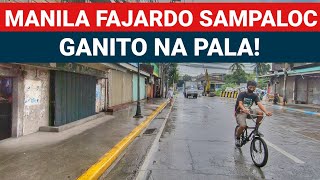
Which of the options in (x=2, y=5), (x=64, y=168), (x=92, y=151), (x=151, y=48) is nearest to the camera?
(x=64, y=168)

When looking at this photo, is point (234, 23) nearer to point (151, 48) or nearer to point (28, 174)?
point (151, 48)

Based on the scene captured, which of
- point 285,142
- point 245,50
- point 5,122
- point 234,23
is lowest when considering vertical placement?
point 285,142

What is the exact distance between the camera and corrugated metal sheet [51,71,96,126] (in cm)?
1224

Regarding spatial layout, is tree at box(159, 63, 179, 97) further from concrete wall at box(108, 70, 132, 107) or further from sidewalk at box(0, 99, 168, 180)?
sidewalk at box(0, 99, 168, 180)

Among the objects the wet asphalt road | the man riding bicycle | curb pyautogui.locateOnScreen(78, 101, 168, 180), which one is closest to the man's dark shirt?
the man riding bicycle

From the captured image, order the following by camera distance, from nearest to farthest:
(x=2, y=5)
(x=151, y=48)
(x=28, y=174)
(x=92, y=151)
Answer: (x=28, y=174), (x=92, y=151), (x=2, y=5), (x=151, y=48)

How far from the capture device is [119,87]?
24734 mm

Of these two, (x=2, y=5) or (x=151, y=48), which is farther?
(x=151, y=48)

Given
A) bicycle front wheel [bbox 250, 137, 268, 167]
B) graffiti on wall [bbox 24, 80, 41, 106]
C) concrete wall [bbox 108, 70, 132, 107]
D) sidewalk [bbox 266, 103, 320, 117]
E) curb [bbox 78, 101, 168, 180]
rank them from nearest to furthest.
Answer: curb [bbox 78, 101, 168, 180]
bicycle front wheel [bbox 250, 137, 268, 167]
graffiti on wall [bbox 24, 80, 41, 106]
concrete wall [bbox 108, 70, 132, 107]
sidewalk [bbox 266, 103, 320, 117]

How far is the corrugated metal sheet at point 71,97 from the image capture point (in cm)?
1224

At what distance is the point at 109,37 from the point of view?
10.7 metres

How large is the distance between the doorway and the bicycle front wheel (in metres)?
7.02

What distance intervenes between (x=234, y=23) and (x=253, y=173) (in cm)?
584

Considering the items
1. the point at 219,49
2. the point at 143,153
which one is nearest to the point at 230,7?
the point at 219,49
